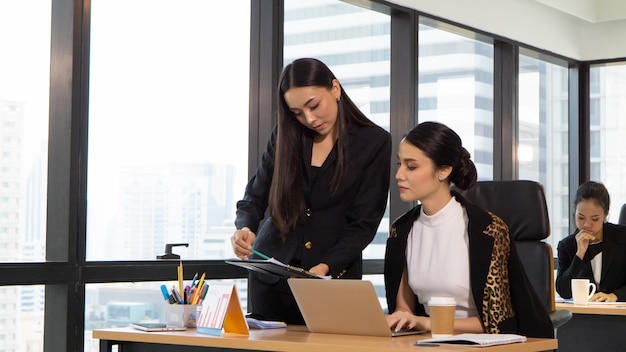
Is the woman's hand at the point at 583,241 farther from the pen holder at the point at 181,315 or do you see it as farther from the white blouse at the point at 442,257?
the pen holder at the point at 181,315

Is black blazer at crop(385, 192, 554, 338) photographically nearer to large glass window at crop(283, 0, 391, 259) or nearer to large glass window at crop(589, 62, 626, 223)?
large glass window at crop(283, 0, 391, 259)

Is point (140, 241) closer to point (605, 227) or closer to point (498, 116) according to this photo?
point (605, 227)

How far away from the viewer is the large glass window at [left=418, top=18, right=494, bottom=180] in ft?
19.0

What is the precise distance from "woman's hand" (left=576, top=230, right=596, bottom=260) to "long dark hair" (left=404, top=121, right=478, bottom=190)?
83.1 inches

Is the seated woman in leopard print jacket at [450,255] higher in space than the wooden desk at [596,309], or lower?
higher

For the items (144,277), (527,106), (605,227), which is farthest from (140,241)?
(527,106)

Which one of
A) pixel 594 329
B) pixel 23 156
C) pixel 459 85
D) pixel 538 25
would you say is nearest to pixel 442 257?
pixel 594 329

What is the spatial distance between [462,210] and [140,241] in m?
1.91

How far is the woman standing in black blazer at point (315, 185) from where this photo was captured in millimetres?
2705

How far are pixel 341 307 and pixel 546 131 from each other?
16.9 ft

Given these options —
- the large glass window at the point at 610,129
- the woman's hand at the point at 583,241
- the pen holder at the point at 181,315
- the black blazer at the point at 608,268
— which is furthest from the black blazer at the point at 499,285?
the large glass window at the point at 610,129

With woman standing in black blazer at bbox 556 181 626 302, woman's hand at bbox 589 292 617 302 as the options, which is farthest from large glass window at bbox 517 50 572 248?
woman's hand at bbox 589 292 617 302

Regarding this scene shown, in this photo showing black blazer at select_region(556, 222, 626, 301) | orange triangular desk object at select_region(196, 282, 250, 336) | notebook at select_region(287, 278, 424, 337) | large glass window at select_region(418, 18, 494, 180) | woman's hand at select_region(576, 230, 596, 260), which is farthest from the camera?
large glass window at select_region(418, 18, 494, 180)

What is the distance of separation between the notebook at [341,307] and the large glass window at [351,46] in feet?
8.87
